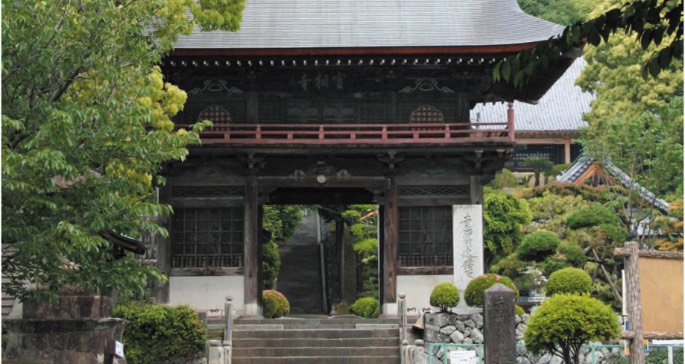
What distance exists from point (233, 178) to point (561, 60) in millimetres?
8610

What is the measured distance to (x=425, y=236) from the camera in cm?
3186

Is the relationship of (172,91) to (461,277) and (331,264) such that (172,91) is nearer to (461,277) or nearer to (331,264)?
(461,277)

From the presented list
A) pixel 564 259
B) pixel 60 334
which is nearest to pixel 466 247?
pixel 564 259

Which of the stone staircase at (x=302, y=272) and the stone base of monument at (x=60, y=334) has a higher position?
the stone staircase at (x=302, y=272)

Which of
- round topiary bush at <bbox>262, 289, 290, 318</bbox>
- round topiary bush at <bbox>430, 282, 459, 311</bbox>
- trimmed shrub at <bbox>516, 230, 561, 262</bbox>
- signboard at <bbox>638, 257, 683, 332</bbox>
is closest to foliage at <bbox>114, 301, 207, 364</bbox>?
round topiary bush at <bbox>430, 282, 459, 311</bbox>

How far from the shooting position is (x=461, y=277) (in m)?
31.3

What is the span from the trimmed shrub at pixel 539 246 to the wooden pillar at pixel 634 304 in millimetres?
13924

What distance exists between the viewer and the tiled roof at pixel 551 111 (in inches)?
2463

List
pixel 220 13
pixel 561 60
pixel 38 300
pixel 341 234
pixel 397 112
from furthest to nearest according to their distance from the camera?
1. pixel 341 234
2. pixel 397 112
3. pixel 561 60
4. pixel 220 13
5. pixel 38 300

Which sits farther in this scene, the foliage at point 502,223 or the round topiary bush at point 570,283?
the foliage at point 502,223

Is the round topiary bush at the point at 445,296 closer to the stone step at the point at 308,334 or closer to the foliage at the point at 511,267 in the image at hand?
the stone step at the point at 308,334

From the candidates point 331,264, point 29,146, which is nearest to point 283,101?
point 29,146

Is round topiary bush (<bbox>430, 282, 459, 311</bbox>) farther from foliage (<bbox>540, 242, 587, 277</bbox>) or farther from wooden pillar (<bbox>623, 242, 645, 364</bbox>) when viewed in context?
foliage (<bbox>540, 242, 587, 277</bbox>)

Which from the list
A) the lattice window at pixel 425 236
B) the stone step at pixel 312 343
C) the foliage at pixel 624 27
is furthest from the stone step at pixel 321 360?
the foliage at pixel 624 27
